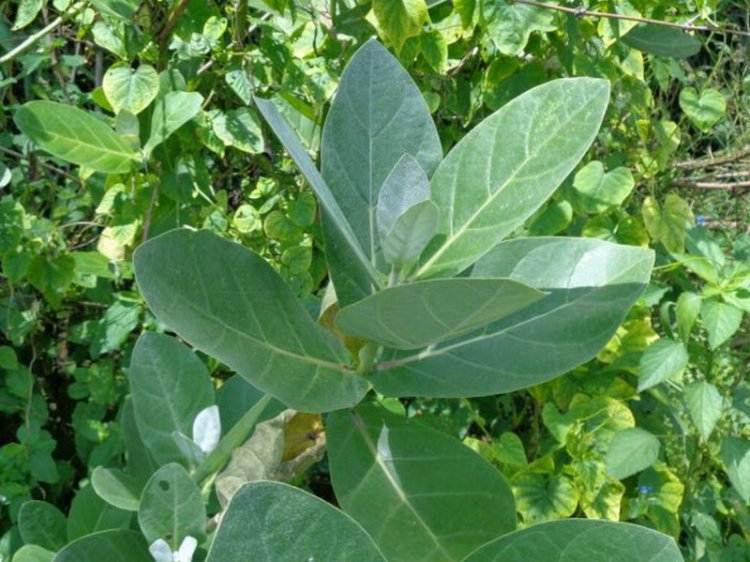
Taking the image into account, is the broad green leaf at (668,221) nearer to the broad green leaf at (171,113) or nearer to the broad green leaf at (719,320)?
the broad green leaf at (719,320)

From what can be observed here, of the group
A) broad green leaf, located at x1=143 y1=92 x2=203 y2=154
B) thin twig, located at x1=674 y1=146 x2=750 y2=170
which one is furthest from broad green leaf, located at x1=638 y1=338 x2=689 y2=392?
broad green leaf, located at x1=143 y1=92 x2=203 y2=154

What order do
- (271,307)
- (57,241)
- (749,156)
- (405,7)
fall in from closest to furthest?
(271,307), (405,7), (57,241), (749,156)

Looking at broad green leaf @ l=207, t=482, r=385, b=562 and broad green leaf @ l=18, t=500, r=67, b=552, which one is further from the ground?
broad green leaf @ l=207, t=482, r=385, b=562

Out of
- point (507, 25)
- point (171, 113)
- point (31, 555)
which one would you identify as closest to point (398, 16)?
point (507, 25)

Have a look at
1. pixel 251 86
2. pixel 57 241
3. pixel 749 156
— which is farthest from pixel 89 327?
pixel 749 156

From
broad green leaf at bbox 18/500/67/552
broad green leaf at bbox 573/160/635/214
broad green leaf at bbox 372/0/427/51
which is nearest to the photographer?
broad green leaf at bbox 18/500/67/552

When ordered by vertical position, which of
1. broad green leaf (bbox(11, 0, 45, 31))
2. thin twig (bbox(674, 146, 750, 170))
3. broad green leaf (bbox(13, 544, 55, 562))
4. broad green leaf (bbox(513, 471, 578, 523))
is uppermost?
broad green leaf (bbox(11, 0, 45, 31))

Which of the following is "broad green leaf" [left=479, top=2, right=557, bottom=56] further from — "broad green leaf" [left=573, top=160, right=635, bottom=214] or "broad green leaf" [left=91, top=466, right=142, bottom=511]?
"broad green leaf" [left=91, top=466, right=142, bottom=511]

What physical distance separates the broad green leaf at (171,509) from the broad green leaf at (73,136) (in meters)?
0.76

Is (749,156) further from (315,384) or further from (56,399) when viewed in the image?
(315,384)

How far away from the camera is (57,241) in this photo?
159 cm

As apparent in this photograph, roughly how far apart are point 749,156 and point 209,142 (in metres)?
1.29

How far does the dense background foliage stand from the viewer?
58.0 inches

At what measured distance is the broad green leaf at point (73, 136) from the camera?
134 cm
